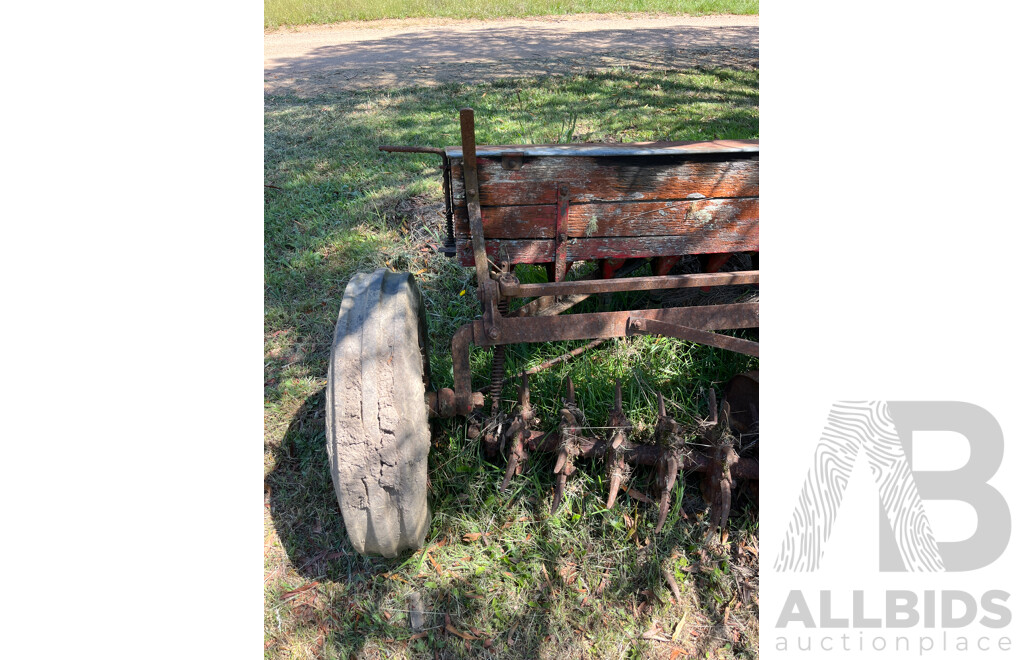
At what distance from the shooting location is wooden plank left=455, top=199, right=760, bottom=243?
261 cm

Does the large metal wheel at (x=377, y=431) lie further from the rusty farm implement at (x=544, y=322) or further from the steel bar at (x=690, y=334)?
the steel bar at (x=690, y=334)

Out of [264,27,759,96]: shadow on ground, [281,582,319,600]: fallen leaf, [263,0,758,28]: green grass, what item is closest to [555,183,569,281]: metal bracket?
[281,582,319,600]: fallen leaf

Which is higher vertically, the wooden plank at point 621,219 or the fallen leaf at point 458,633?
the wooden plank at point 621,219

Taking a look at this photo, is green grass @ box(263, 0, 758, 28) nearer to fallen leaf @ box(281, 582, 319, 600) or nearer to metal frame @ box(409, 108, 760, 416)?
metal frame @ box(409, 108, 760, 416)

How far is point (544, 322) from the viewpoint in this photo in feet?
7.63

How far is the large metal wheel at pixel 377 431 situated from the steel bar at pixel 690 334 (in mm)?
913

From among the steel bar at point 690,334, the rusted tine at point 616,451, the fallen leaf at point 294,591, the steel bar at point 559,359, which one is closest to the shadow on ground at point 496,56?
the steel bar at point 559,359

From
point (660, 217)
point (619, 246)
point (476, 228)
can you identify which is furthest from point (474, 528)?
point (660, 217)

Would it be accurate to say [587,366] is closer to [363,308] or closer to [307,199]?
[363,308]

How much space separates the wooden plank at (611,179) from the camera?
8.32 ft

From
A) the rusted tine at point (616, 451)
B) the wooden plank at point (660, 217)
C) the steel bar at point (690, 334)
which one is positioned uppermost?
the wooden plank at point (660, 217)

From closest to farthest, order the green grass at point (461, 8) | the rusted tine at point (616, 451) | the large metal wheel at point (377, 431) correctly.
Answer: the large metal wheel at point (377, 431) → the rusted tine at point (616, 451) → the green grass at point (461, 8)

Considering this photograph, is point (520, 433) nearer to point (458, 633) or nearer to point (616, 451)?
point (616, 451)

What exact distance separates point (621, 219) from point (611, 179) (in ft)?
0.63
